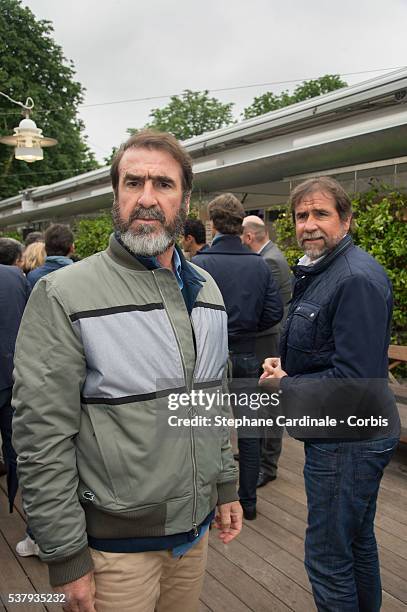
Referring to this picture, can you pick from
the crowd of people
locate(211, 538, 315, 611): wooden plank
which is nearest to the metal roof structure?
the crowd of people

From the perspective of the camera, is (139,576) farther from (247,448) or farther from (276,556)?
(247,448)

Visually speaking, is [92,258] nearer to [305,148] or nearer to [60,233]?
[60,233]

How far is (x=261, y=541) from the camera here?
111 inches

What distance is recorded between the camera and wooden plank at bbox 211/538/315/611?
91.2 inches

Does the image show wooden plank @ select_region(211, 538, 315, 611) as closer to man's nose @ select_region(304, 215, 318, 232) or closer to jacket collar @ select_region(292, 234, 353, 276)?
jacket collar @ select_region(292, 234, 353, 276)

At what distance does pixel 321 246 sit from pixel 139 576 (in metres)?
1.33

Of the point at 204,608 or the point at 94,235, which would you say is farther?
the point at 94,235

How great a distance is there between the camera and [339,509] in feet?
5.63

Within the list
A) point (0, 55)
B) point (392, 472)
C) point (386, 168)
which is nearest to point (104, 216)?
point (386, 168)

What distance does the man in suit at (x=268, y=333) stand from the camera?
136 inches

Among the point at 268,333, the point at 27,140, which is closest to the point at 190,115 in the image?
Answer: the point at 27,140

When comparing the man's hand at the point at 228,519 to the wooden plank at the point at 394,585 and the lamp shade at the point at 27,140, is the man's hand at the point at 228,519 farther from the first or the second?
the lamp shade at the point at 27,140

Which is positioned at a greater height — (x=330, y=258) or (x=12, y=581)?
(x=330, y=258)

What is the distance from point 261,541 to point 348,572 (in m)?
1.14
